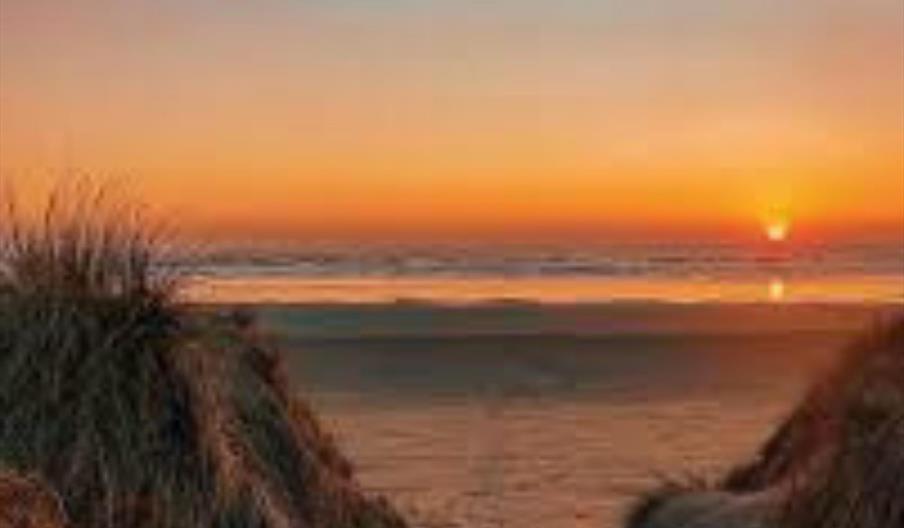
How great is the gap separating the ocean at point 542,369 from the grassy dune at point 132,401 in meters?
0.70

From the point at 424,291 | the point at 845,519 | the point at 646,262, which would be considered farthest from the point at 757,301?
the point at 845,519

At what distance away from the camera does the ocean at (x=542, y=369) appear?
18.3 metres

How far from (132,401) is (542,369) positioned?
55.2ft

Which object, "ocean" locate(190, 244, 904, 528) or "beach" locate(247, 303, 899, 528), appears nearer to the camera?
"beach" locate(247, 303, 899, 528)

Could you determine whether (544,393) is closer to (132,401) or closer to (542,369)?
(542,369)

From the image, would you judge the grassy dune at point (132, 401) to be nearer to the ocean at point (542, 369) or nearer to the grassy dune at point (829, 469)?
the ocean at point (542, 369)

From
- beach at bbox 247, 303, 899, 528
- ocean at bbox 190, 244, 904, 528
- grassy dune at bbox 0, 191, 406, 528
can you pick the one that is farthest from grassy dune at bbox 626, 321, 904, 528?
grassy dune at bbox 0, 191, 406, 528

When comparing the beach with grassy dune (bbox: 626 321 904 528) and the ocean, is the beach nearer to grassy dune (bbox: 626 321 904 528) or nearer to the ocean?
the ocean

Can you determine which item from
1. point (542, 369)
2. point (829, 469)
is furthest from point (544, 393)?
point (829, 469)

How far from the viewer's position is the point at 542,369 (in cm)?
2808

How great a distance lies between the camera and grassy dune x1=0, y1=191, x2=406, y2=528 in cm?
1130

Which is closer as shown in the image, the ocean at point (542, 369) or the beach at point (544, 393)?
the beach at point (544, 393)

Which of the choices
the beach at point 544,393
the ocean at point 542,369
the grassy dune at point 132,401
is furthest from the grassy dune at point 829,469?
the grassy dune at point 132,401

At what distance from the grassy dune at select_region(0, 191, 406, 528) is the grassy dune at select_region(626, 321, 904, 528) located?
7.91 feet
